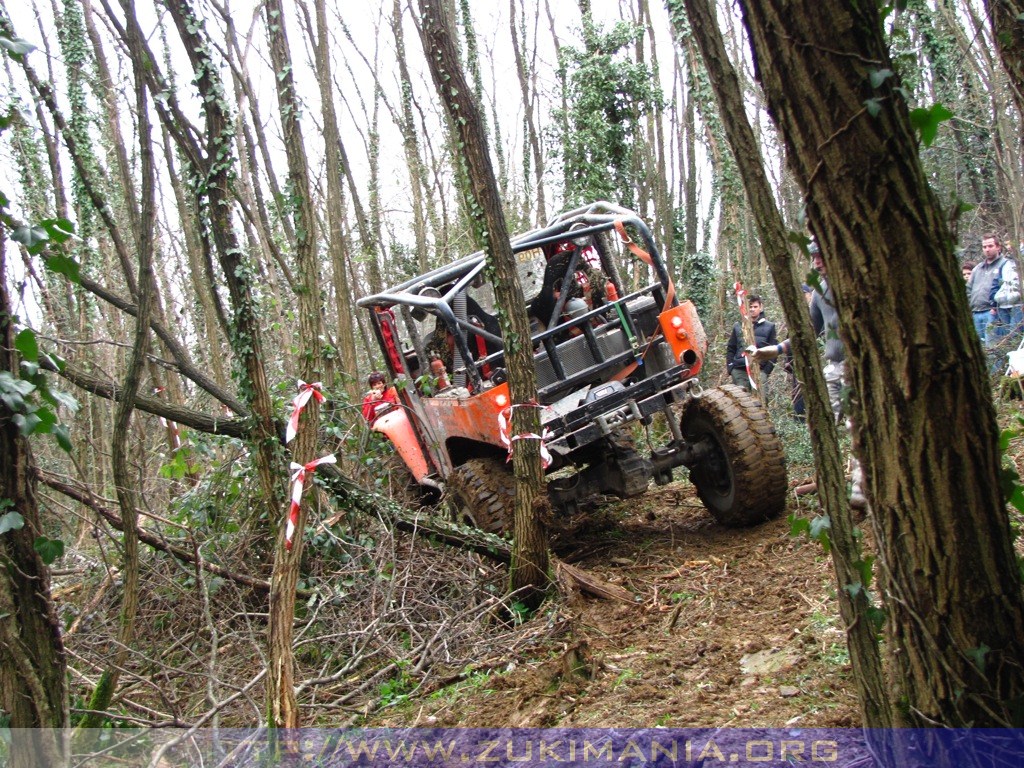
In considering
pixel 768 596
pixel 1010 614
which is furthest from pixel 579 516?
pixel 1010 614

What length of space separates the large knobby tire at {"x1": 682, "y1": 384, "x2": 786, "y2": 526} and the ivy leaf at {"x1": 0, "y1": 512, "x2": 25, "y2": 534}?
187 inches

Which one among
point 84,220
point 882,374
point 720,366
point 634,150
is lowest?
point 720,366

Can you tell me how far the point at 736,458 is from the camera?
6.26 m

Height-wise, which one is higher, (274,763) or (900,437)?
(900,437)

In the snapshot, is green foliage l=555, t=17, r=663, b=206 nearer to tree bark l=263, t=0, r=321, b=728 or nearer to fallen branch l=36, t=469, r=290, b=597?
tree bark l=263, t=0, r=321, b=728

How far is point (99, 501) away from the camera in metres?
4.48

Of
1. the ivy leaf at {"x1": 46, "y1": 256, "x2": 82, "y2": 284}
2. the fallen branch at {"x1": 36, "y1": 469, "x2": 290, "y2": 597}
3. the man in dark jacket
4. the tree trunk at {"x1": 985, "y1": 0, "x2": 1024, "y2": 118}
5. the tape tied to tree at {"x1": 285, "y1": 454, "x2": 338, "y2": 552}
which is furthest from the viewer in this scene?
the man in dark jacket

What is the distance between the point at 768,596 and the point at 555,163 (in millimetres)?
16066

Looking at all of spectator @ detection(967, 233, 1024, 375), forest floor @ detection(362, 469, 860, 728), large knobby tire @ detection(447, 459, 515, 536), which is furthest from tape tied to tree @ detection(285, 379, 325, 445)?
spectator @ detection(967, 233, 1024, 375)

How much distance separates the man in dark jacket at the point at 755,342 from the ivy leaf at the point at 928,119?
28.9ft

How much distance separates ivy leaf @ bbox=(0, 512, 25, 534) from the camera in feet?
8.39

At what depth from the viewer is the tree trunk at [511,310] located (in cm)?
531

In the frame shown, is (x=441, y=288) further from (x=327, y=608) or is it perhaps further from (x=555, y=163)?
(x=555, y=163)

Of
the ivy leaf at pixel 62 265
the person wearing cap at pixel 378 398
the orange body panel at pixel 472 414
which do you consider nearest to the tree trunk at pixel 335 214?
the person wearing cap at pixel 378 398
